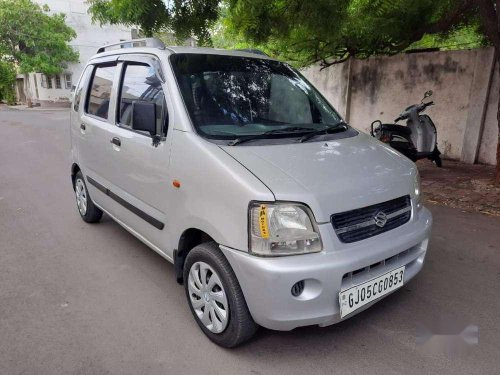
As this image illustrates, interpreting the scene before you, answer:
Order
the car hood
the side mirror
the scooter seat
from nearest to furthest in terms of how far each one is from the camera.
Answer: the car hood → the side mirror → the scooter seat

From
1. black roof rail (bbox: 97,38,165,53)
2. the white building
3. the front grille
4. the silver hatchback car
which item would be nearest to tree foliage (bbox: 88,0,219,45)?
black roof rail (bbox: 97,38,165,53)

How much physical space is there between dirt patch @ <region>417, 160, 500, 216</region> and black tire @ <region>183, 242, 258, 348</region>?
3897 mm

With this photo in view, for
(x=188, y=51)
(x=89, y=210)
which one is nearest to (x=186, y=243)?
(x=188, y=51)

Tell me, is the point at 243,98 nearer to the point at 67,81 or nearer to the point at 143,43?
the point at 143,43

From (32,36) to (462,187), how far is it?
2922 centimetres

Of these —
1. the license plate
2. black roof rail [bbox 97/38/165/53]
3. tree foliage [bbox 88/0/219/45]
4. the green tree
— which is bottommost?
the license plate

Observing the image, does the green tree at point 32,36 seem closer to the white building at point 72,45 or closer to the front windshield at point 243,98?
the white building at point 72,45

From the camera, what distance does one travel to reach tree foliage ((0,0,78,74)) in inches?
1040

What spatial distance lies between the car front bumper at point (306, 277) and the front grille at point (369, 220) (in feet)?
0.16

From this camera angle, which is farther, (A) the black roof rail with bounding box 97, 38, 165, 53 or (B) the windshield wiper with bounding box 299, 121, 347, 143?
(A) the black roof rail with bounding box 97, 38, 165, 53

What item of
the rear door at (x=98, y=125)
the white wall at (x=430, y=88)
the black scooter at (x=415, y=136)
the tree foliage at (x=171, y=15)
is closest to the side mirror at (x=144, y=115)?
the rear door at (x=98, y=125)

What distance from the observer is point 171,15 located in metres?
5.73

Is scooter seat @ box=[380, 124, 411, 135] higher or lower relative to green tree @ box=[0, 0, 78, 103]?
lower

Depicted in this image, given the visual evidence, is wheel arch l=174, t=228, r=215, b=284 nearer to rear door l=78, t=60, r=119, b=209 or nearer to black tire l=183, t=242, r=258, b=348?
black tire l=183, t=242, r=258, b=348
